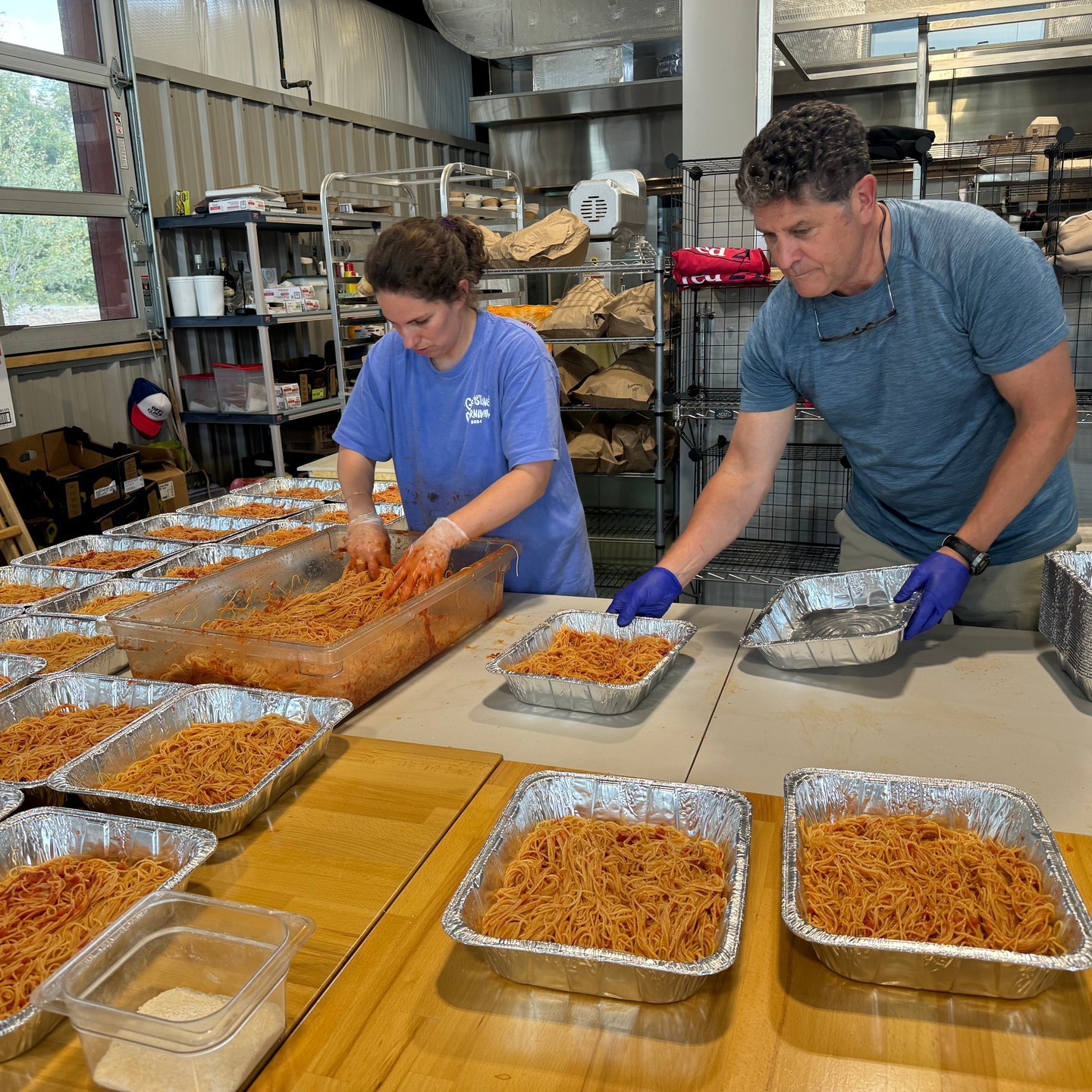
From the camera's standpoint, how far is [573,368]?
5.06 metres

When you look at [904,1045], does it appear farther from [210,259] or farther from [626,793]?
[210,259]

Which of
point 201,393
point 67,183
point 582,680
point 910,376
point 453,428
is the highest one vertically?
point 67,183

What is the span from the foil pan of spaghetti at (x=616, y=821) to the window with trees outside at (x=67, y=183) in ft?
16.8

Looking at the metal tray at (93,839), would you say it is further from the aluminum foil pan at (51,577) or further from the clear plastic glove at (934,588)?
the aluminum foil pan at (51,577)

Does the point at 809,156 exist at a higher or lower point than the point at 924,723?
higher

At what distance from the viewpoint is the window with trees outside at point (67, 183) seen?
5.23 meters

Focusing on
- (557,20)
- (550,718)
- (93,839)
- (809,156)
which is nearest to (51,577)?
(93,839)

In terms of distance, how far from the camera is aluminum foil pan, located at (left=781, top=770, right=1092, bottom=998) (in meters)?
1.00

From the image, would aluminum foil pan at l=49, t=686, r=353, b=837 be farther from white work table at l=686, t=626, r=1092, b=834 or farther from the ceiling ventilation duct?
the ceiling ventilation duct

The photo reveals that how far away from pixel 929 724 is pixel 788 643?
31 centimetres

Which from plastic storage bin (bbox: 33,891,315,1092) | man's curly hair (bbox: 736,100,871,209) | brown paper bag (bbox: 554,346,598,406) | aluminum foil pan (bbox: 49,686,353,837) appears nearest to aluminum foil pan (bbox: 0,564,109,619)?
aluminum foil pan (bbox: 49,686,353,837)

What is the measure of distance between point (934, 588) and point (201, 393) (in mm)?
5541

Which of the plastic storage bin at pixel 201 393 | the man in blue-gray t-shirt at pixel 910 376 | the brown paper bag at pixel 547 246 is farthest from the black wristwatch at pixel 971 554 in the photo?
the plastic storage bin at pixel 201 393

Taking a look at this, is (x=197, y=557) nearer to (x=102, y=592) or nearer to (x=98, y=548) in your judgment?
(x=102, y=592)
